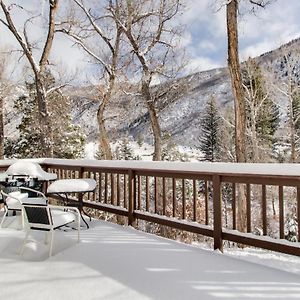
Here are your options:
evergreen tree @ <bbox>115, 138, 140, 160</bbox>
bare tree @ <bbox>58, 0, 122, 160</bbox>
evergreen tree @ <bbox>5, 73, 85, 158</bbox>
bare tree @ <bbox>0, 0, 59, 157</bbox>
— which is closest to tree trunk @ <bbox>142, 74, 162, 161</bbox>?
bare tree @ <bbox>58, 0, 122, 160</bbox>

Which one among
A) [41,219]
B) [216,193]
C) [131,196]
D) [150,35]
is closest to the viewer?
[41,219]

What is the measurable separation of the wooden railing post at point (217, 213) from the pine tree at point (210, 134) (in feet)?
78.9

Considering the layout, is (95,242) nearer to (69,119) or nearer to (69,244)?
(69,244)

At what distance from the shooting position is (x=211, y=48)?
18.5m

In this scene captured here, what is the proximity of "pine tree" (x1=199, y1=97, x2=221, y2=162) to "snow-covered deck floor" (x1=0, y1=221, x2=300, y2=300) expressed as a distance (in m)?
24.5

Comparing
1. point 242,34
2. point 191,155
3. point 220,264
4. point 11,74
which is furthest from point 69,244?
point 191,155

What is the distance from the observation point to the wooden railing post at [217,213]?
12.0 feet

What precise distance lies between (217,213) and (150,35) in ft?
34.8

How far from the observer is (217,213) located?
3.70 meters

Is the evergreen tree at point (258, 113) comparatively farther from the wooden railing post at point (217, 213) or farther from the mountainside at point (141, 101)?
the wooden railing post at point (217, 213)

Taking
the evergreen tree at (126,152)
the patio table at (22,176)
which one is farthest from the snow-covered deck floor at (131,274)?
the evergreen tree at (126,152)

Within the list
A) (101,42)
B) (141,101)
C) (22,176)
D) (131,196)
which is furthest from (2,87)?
(131,196)

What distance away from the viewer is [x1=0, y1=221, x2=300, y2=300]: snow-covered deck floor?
7.76 ft

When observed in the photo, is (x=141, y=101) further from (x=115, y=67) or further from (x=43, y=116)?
(x=43, y=116)
